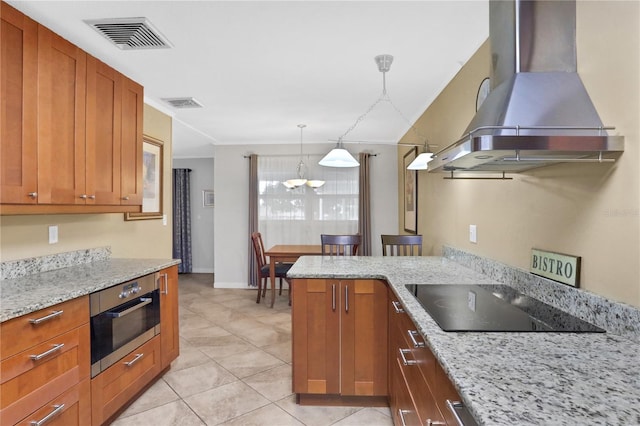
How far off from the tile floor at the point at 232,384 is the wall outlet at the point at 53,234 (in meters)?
1.20

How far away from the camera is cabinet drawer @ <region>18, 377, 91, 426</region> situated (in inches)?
59.9

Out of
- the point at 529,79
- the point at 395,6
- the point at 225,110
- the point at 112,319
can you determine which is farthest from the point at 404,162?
the point at 112,319

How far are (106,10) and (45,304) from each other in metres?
1.53

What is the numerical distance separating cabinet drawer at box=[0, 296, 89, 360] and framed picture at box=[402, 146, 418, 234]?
10.5ft

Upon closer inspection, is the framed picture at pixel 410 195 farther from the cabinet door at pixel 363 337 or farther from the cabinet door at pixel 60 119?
the cabinet door at pixel 60 119

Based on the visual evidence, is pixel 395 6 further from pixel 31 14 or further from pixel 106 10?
pixel 31 14

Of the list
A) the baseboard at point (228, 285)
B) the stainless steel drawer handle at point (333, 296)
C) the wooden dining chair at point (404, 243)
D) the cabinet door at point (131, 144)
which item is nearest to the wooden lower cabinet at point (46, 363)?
the cabinet door at point (131, 144)

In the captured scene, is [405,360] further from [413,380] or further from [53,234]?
[53,234]

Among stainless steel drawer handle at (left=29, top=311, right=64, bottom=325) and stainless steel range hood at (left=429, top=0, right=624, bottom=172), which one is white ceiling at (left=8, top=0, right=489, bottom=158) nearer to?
stainless steel range hood at (left=429, top=0, right=624, bottom=172)

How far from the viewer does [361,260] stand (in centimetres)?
A: 272

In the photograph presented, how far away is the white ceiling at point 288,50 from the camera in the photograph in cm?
187

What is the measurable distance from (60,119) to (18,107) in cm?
25

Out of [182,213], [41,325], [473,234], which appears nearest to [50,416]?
[41,325]

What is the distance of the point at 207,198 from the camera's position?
6.89 meters
